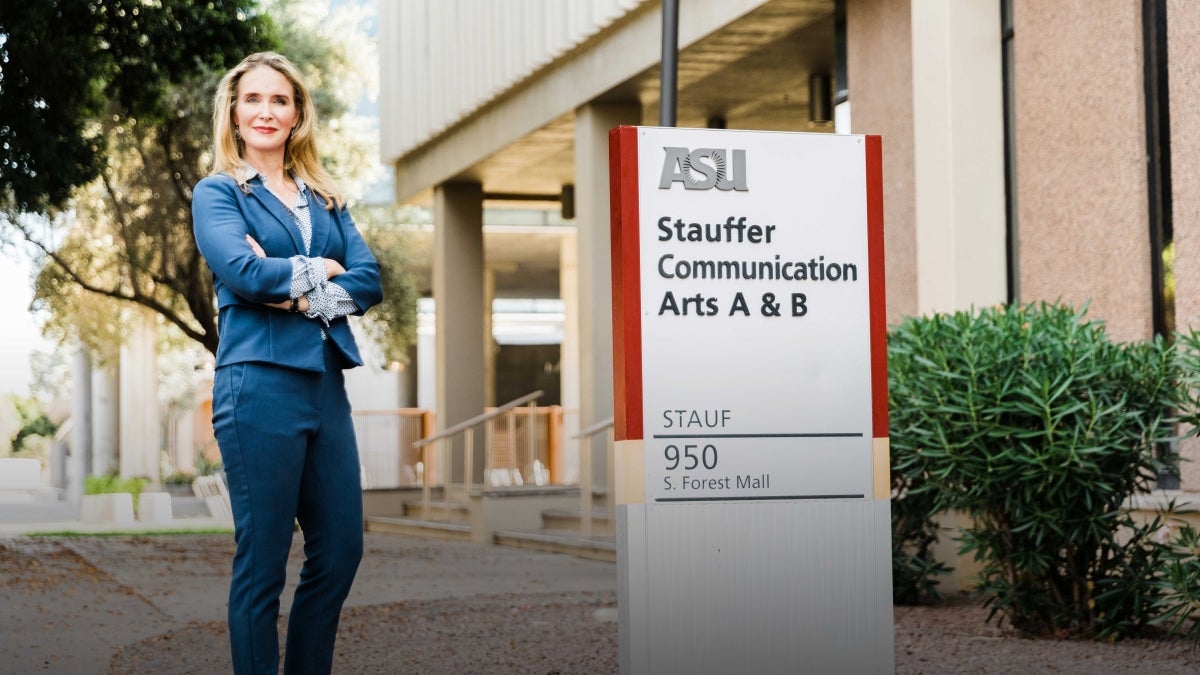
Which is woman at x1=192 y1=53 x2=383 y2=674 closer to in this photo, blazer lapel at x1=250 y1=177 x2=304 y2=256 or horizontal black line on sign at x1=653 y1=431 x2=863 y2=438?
blazer lapel at x1=250 y1=177 x2=304 y2=256

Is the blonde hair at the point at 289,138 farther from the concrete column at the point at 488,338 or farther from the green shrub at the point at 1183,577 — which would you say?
the concrete column at the point at 488,338

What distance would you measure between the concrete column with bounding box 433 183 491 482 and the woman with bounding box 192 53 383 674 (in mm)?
15769

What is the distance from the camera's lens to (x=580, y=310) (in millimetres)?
15742

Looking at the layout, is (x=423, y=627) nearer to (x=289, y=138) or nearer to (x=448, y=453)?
(x=289, y=138)

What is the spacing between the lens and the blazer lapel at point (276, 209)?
13.4ft

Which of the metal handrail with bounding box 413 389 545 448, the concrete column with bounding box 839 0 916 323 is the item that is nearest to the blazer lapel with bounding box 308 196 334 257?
the concrete column with bounding box 839 0 916 323

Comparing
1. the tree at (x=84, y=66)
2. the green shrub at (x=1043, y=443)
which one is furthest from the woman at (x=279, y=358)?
the tree at (x=84, y=66)

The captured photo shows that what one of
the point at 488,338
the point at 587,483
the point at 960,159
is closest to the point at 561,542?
the point at 587,483

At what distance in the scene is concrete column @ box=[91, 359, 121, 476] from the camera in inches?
1015

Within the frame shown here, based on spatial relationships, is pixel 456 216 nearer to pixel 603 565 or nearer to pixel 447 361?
pixel 447 361

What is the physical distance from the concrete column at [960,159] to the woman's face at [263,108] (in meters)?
6.48

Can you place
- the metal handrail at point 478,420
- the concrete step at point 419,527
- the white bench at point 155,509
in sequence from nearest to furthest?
the concrete step at point 419,527, the metal handrail at point 478,420, the white bench at point 155,509

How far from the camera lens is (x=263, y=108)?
410 cm

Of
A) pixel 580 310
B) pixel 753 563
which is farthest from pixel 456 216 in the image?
pixel 753 563
